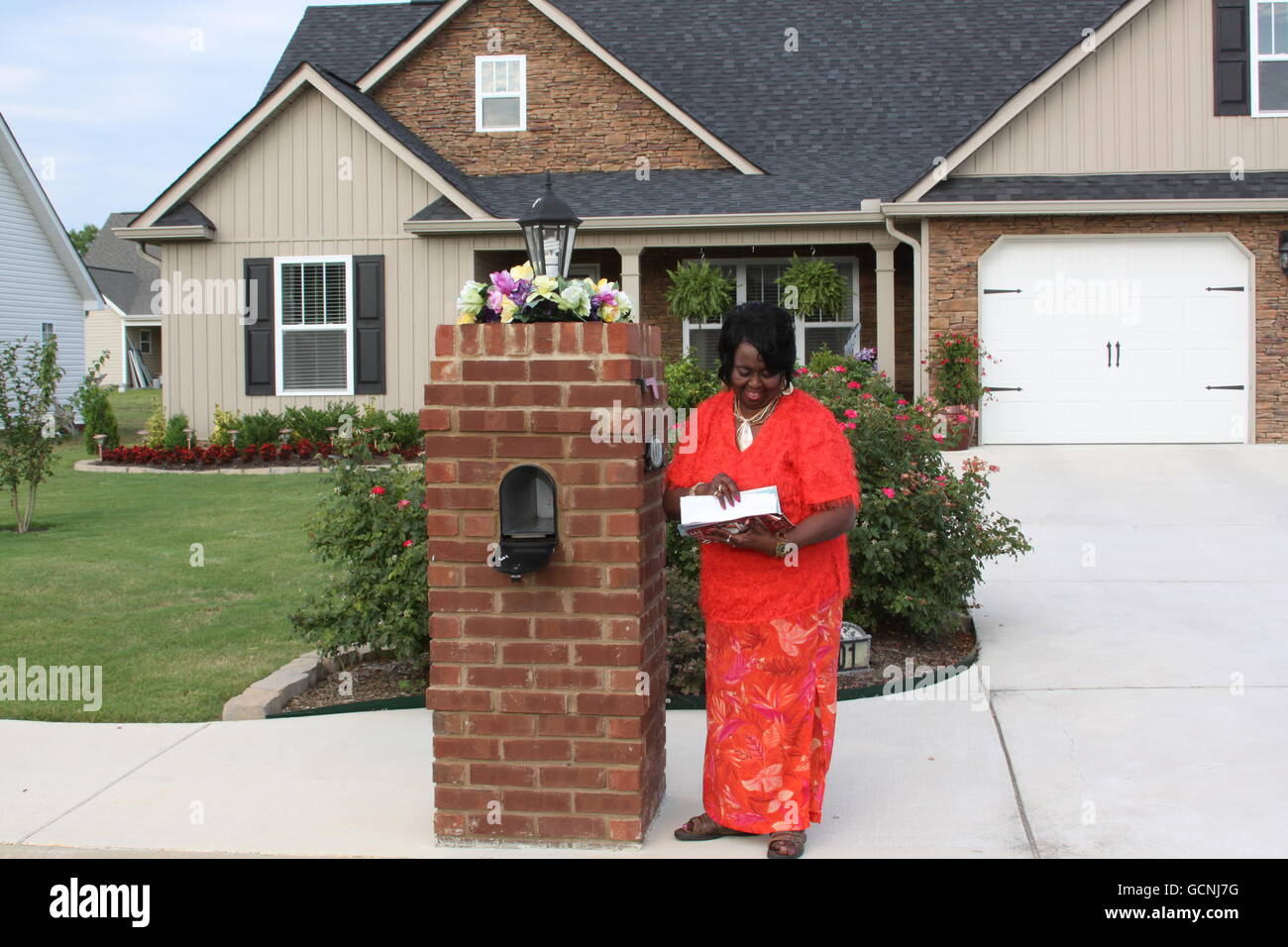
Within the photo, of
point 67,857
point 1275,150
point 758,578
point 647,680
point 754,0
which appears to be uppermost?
point 754,0

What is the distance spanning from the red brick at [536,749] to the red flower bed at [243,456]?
37.9 feet

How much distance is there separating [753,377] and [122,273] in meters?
46.7

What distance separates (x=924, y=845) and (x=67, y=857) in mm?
2650

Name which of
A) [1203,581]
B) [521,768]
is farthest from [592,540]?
[1203,581]

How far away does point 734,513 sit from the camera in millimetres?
3818

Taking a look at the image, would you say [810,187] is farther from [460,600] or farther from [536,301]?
[460,600]

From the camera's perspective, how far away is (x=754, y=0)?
2020 cm

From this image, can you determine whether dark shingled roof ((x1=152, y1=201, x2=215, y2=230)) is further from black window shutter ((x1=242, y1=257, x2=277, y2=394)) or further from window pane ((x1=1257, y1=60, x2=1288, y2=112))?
window pane ((x1=1257, y1=60, x2=1288, y2=112))

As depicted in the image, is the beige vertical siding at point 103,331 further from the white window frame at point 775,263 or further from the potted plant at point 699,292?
the potted plant at point 699,292

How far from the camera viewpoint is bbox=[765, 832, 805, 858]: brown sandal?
3971 mm

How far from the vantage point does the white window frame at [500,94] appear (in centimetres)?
1764

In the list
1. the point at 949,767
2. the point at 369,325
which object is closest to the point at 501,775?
the point at 949,767

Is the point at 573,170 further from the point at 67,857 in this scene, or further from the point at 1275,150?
the point at 67,857

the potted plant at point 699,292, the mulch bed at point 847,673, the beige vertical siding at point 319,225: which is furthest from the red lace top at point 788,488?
the beige vertical siding at point 319,225
